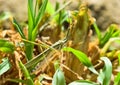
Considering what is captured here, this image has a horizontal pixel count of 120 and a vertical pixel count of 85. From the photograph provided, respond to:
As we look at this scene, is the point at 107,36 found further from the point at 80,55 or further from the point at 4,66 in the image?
the point at 4,66

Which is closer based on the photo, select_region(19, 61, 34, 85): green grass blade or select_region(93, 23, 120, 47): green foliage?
select_region(19, 61, 34, 85): green grass blade

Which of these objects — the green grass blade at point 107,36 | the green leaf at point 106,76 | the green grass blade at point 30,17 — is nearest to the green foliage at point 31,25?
the green grass blade at point 30,17

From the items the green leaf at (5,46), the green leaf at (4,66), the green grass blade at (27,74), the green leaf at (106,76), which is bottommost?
the green leaf at (106,76)

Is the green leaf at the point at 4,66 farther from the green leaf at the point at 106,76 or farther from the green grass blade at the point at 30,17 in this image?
the green leaf at the point at 106,76

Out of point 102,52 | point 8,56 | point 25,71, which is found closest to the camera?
point 25,71

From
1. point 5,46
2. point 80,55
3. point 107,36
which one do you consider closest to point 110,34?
point 107,36

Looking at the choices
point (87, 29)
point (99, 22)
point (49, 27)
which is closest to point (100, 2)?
point (99, 22)

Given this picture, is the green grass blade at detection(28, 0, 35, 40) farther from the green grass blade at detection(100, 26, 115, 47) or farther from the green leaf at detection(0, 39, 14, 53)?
the green grass blade at detection(100, 26, 115, 47)

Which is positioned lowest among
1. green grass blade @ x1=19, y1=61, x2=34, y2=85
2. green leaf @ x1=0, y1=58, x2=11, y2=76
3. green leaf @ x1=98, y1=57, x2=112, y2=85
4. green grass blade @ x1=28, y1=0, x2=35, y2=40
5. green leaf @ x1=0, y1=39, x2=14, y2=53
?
green leaf @ x1=98, y1=57, x2=112, y2=85

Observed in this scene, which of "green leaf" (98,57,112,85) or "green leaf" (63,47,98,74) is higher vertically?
"green leaf" (63,47,98,74)

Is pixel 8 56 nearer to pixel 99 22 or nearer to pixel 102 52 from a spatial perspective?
pixel 102 52

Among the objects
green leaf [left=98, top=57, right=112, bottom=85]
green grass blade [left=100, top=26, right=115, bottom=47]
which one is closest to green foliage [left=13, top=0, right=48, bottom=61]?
green leaf [left=98, top=57, right=112, bottom=85]
